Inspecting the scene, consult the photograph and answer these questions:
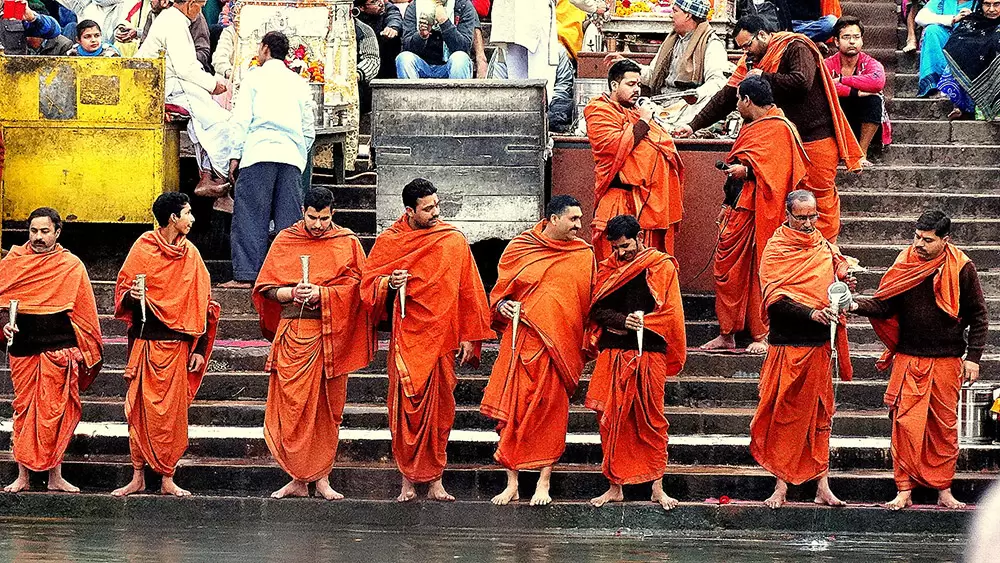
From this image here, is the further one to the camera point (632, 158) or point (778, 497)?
point (632, 158)

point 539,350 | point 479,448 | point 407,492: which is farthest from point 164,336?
point 539,350

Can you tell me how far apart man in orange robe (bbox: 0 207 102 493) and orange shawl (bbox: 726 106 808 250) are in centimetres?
432

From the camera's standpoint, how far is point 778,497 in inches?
356

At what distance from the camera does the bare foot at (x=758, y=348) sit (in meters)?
10.6

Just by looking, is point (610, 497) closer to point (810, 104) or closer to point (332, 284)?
point (332, 284)

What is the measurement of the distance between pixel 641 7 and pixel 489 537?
6580 mm

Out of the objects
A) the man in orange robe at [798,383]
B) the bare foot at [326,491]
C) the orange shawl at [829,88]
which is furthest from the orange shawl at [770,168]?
the bare foot at [326,491]

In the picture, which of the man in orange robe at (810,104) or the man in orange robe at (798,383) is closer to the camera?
the man in orange robe at (798,383)

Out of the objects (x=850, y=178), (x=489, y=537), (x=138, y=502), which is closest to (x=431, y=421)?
(x=489, y=537)

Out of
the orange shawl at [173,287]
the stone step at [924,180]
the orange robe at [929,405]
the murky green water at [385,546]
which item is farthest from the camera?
the stone step at [924,180]

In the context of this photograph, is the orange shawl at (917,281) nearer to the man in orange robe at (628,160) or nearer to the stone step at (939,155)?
the man in orange robe at (628,160)

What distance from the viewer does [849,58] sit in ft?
40.7

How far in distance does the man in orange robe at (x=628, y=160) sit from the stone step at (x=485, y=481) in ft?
6.50

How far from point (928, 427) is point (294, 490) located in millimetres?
3659
